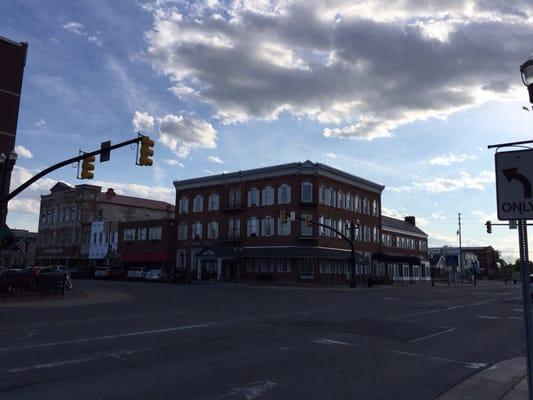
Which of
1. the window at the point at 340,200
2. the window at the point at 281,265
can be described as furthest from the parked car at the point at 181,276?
the window at the point at 340,200

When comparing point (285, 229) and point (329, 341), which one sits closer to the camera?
point (329, 341)

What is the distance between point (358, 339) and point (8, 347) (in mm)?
8104

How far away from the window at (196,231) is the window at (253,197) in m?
8.53

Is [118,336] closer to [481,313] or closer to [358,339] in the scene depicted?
[358,339]

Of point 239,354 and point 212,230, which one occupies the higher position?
point 212,230

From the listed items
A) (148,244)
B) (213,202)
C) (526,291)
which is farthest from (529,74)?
(148,244)

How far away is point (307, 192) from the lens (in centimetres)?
5525

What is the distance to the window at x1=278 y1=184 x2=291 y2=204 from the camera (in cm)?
5595

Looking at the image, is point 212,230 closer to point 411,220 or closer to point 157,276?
point 157,276

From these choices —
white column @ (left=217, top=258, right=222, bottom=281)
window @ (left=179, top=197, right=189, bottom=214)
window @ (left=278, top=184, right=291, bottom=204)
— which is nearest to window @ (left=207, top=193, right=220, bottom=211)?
window @ (left=179, top=197, right=189, bottom=214)

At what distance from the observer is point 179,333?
42.8 feet

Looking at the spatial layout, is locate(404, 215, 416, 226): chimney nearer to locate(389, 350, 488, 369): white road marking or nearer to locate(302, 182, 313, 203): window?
locate(302, 182, 313, 203): window

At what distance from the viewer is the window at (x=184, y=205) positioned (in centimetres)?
6669

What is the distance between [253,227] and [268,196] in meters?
4.02
